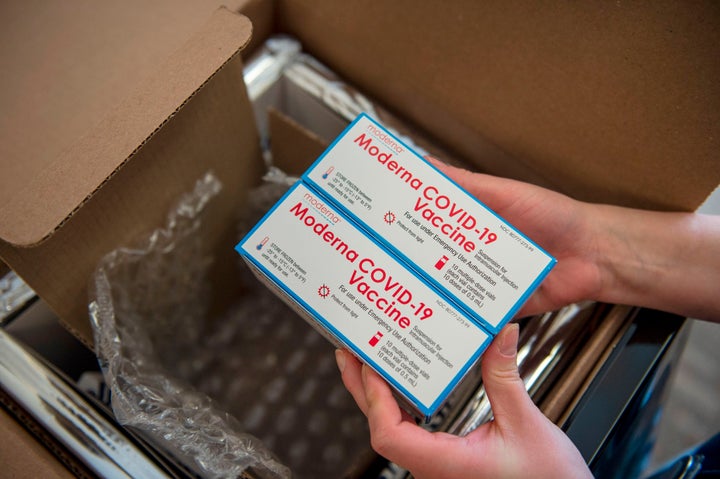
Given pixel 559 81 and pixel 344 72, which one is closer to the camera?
pixel 559 81

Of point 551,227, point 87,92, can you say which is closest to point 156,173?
point 87,92

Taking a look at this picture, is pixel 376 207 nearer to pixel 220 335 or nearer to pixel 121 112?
pixel 121 112

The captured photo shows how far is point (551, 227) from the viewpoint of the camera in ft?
2.24

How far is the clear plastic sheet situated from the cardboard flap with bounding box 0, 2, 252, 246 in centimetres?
17

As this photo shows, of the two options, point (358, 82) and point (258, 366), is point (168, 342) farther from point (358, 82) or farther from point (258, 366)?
point (358, 82)

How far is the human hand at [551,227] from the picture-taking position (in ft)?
2.17

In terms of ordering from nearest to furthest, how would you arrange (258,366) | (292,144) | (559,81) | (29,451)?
(29,451) → (559,81) → (292,144) → (258,366)

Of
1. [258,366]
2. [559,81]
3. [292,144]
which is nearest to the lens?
[559,81]

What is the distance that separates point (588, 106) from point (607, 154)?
0.07 metres

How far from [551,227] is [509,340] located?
23 centimetres

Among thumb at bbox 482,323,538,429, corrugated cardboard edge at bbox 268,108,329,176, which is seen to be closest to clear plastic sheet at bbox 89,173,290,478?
corrugated cardboard edge at bbox 268,108,329,176

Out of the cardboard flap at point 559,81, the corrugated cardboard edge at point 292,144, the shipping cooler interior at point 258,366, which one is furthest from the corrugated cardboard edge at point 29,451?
the cardboard flap at point 559,81

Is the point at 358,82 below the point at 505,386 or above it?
above

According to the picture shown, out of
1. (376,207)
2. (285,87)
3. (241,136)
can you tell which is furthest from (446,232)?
(285,87)
